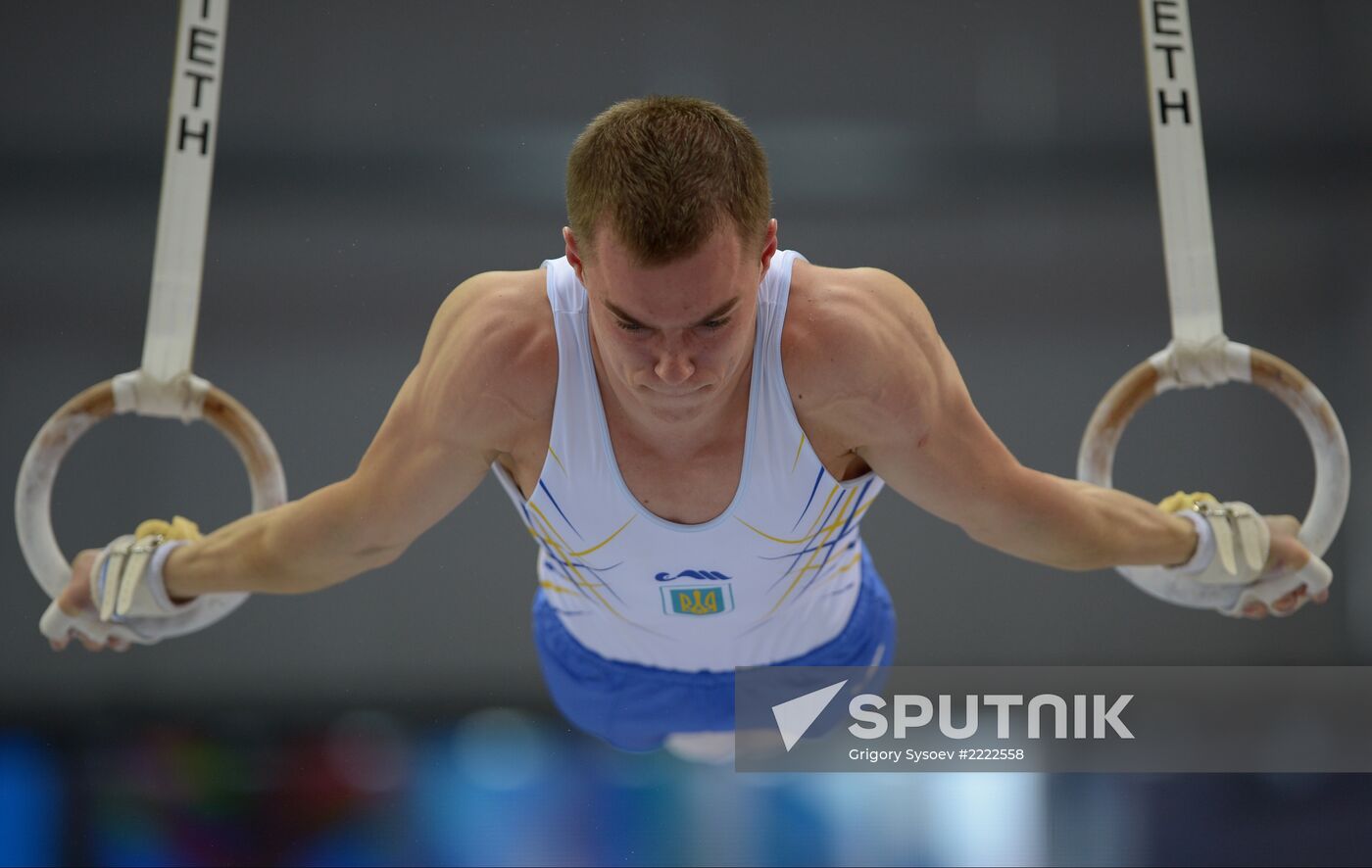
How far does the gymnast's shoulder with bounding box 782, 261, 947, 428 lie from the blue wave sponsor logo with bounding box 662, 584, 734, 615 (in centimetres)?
40

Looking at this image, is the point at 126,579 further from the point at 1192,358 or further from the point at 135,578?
the point at 1192,358

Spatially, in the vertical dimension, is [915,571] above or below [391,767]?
above

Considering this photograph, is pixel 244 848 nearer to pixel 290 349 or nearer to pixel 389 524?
pixel 290 349

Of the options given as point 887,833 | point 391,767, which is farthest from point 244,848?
point 887,833

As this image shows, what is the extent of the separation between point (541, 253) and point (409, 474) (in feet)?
5.31

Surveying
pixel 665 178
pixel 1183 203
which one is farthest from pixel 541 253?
pixel 665 178

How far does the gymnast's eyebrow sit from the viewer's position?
1414 mm

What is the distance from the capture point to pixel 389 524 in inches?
69.2

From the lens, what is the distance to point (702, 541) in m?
1.78

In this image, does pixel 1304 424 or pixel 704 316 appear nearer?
pixel 704 316

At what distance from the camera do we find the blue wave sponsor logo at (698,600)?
6.26ft

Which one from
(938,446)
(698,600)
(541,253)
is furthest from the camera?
(541,253)

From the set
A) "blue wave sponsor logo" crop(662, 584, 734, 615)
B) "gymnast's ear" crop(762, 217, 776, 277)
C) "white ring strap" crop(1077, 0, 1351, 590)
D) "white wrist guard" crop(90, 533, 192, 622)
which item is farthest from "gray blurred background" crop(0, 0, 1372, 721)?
"gymnast's ear" crop(762, 217, 776, 277)

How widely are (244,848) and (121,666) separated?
62 centimetres
